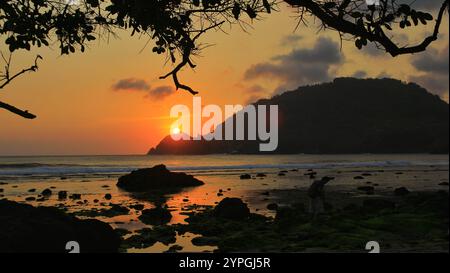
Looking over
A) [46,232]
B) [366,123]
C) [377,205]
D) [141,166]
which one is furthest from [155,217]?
[366,123]

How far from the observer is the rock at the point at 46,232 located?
10445 mm

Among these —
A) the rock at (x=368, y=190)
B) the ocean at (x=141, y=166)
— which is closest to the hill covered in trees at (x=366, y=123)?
the ocean at (x=141, y=166)

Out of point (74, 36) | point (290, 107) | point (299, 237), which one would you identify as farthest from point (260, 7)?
point (290, 107)

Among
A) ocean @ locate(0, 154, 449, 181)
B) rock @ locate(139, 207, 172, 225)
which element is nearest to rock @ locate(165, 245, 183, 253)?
rock @ locate(139, 207, 172, 225)

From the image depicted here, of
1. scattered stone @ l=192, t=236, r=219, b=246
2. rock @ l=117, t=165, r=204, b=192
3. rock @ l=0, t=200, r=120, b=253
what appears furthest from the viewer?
rock @ l=117, t=165, r=204, b=192

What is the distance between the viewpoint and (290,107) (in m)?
193

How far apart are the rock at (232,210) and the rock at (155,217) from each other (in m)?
1.88

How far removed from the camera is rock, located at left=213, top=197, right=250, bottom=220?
59.2ft

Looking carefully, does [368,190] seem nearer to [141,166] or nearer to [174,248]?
[174,248]

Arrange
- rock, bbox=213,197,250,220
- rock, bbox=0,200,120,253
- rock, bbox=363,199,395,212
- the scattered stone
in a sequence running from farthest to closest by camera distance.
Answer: rock, bbox=363,199,395,212, rock, bbox=213,197,250,220, the scattered stone, rock, bbox=0,200,120,253

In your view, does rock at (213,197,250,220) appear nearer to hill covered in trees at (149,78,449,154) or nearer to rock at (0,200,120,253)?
rock at (0,200,120,253)

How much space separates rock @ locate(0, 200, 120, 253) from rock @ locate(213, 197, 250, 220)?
6.35 meters
